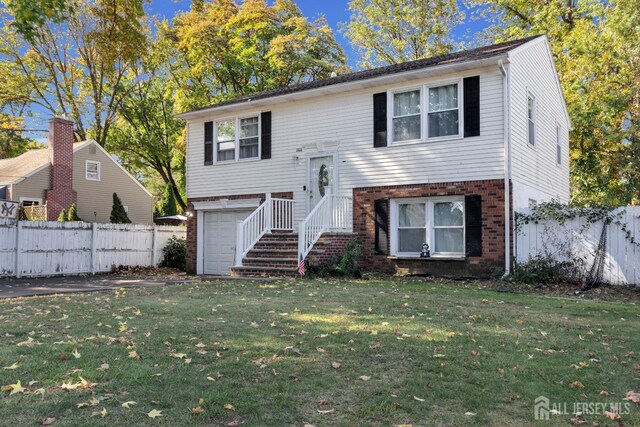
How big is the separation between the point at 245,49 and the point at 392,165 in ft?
51.8

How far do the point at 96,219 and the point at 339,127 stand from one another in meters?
18.4

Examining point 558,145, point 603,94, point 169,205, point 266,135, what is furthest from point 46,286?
point 169,205

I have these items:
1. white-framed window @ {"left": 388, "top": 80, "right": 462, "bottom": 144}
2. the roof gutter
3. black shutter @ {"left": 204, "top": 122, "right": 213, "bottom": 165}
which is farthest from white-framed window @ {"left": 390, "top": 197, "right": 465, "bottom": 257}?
black shutter @ {"left": 204, "top": 122, "right": 213, "bottom": 165}

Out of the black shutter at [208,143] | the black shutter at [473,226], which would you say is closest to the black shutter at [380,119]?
Answer: the black shutter at [473,226]

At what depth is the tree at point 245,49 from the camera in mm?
25922

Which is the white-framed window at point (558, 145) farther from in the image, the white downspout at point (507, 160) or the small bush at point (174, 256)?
the small bush at point (174, 256)

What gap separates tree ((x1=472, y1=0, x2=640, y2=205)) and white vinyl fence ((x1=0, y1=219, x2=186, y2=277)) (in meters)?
17.6

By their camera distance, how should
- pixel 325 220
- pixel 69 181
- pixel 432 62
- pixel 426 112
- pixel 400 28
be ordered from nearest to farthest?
1. pixel 426 112
2. pixel 432 62
3. pixel 325 220
4. pixel 69 181
5. pixel 400 28

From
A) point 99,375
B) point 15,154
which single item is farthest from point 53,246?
point 15,154

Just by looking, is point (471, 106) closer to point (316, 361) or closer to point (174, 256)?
point (316, 361)

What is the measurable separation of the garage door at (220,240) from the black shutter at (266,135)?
202 cm

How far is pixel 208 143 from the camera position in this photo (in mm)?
17266

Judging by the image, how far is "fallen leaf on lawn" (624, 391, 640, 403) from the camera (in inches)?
142

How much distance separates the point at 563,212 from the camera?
11.8 m
